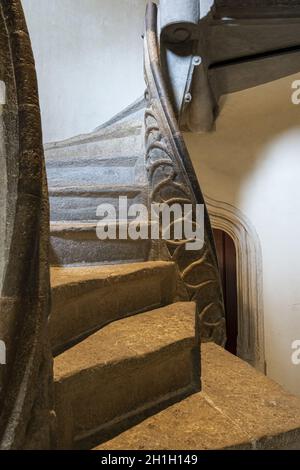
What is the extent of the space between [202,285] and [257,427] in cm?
70

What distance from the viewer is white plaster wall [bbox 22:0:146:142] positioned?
2.96 m

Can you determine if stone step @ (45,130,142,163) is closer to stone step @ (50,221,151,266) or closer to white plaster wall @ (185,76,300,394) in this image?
stone step @ (50,221,151,266)

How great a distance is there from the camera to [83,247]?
144 cm

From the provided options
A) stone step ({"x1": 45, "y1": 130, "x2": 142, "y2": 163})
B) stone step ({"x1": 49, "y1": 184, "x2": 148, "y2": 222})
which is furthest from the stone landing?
stone step ({"x1": 45, "y1": 130, "x2": 142, "y2": 163})

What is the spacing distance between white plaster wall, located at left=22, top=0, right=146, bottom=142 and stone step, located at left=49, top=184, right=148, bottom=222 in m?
1.46

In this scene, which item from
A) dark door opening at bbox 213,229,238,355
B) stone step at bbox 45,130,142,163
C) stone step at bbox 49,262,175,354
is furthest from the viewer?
dark door opening at bbox 213,229,238,355

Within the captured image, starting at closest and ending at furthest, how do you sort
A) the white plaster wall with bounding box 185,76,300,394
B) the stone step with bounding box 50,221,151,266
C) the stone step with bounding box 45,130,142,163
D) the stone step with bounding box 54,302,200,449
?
the stone step with bounding box 54,302,200,449 → the stone step with bounding box 50,221,151,266 → the stone step with bounding box 45,130,142,163 → the white plaster wall with bounding box 185,76,300,394

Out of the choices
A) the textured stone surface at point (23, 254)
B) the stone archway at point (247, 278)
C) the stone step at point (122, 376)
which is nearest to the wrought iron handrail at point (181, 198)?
the stone step at point (122, 376)

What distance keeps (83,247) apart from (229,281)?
1.87 m

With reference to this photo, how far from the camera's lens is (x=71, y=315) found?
1031mm

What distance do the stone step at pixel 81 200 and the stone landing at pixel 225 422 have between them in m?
0.89

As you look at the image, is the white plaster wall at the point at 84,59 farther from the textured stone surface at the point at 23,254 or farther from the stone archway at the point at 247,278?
the textured stone surface at the point at 23,254

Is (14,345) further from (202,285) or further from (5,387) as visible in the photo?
(202,285)
